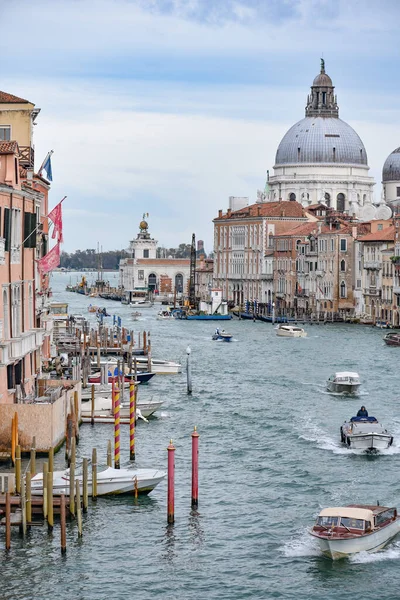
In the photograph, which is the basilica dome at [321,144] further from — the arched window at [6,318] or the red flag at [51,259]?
the arched window at [6,318]

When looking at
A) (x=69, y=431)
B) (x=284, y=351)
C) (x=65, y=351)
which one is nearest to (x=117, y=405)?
(x=69, y=431)

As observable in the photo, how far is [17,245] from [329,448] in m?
7.87

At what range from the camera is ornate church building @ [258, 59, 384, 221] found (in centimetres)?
13325

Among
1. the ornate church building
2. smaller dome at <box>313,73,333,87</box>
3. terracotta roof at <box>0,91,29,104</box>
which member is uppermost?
smaller dome at <box>313,73,333,87</box>

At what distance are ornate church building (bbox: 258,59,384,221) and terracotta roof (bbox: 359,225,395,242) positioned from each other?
41739 mm

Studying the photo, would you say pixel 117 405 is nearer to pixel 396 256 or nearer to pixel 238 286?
pixel 396 256

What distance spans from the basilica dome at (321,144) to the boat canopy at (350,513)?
370 ft

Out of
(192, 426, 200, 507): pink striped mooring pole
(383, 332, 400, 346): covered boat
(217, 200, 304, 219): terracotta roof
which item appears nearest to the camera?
(192, 426, 200, 507): pink striped mooring pole

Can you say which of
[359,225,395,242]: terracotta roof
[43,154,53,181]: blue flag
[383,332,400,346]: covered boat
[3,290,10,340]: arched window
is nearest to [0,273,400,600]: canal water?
[3,290,10,340]: arched window

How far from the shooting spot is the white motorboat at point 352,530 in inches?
826

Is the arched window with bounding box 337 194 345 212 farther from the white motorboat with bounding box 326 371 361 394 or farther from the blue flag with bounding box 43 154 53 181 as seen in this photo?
the blue flag with bounding box 43 154 53 181

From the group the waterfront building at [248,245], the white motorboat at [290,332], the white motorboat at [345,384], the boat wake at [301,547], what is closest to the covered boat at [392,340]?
the white motorboat at [290,332]

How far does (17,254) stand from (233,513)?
21.0 feet

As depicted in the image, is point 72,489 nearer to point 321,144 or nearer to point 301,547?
point 301,547
